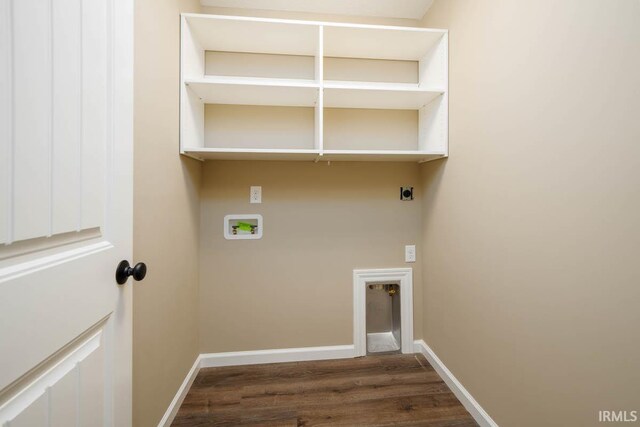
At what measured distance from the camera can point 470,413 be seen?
5.09ft

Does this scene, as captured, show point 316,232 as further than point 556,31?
Yes

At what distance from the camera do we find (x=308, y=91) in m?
1.73

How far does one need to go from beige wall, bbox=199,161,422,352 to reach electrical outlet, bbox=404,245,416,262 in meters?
0.04

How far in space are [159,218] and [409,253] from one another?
167cm

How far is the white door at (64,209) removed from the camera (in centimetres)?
48

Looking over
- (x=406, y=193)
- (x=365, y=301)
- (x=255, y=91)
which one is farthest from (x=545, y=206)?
(x=255, y=91)

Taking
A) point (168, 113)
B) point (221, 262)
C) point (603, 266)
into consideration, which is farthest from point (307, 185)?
point (603, 266)

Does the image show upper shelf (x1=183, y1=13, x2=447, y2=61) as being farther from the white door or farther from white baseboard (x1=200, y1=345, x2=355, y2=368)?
white baseboard (x1=200, y1=345, x2=355, y2=368)

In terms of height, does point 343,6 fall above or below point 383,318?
above

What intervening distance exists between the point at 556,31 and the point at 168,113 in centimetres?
168

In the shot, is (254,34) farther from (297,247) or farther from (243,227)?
(297,247)

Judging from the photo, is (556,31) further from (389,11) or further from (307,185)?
(307,185)

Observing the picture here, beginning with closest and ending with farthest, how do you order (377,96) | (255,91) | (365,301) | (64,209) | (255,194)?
(64,209)
(255,91)
(377,96)
(255,194)
(365,301)

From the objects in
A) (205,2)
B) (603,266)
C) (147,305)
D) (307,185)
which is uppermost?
(205,2)
